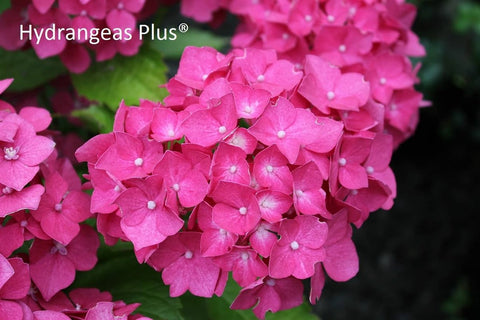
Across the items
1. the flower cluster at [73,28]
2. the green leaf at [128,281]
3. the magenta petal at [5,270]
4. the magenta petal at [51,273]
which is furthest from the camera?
the flower cluster at [73,28]

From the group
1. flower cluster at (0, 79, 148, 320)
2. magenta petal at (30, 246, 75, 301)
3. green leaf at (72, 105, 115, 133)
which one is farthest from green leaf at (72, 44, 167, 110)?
magenta petal at (30, 246, 75, 301)

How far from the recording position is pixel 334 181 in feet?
2.66

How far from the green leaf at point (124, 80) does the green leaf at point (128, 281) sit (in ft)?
0.97

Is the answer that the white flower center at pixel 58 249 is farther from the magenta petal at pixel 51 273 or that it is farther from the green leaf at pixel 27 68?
the green leaf at pixel 27 68

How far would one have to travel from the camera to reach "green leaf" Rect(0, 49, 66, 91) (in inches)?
45.6

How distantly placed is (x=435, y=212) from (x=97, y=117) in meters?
1.66

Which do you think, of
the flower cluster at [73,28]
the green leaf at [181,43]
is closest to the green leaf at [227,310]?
the flower cluster at [73,28]

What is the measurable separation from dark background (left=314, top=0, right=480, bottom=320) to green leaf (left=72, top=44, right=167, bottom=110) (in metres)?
1.15

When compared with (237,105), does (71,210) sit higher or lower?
lower

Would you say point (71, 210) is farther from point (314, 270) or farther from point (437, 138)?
point (437, 138)

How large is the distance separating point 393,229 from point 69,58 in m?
1.58

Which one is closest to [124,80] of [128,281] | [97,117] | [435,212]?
[97,117]

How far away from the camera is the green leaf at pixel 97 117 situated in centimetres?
107

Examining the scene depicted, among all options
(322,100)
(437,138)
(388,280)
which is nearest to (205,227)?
(322,100)
